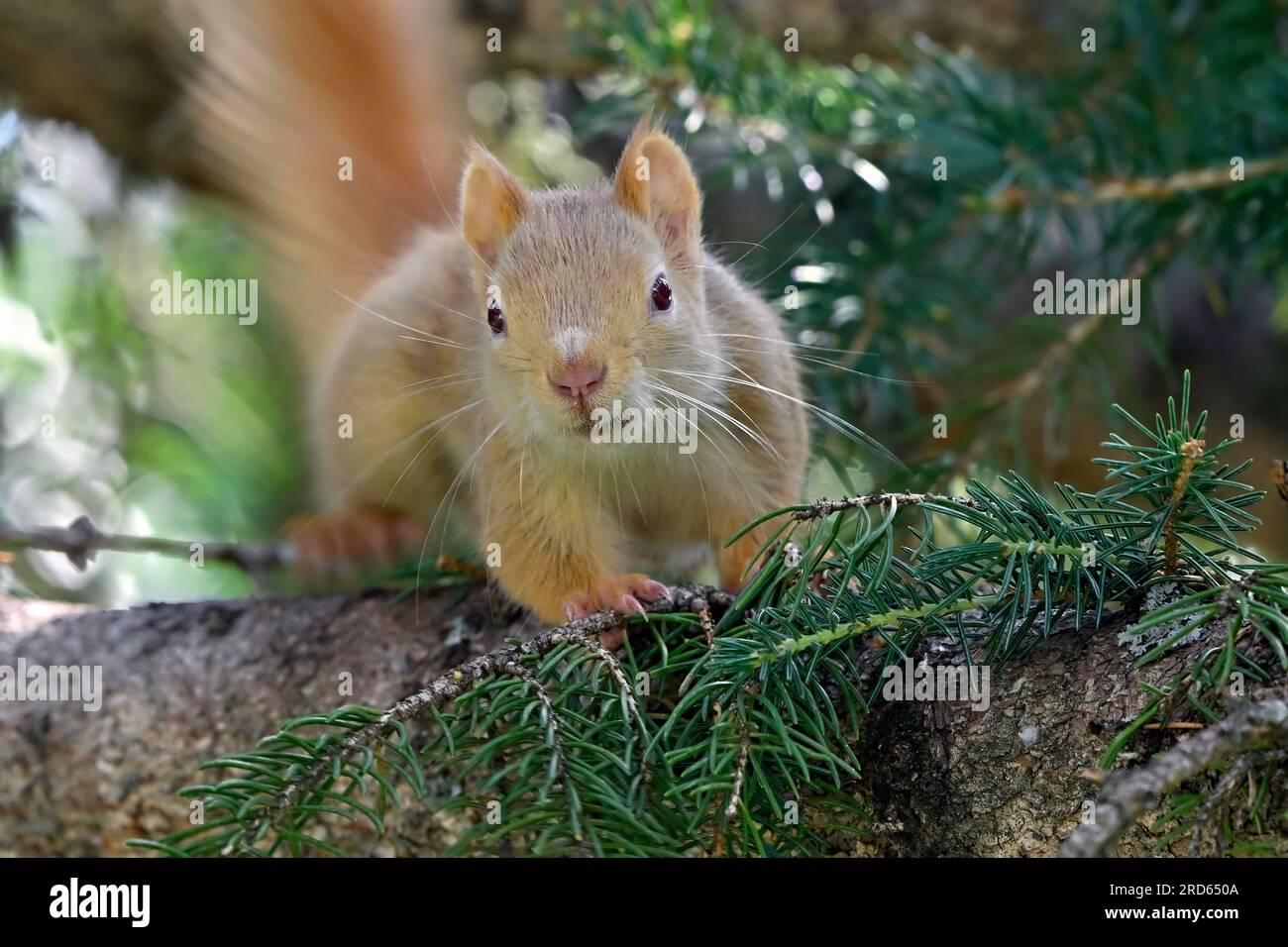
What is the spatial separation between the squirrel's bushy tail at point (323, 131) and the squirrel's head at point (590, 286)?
0.72 m

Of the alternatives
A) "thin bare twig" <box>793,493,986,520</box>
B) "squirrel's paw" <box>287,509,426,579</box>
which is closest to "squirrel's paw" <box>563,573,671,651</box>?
"thin bare twig" <box>793,493,986,520</box>

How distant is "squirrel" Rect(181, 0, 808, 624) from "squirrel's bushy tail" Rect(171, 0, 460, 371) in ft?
0.23

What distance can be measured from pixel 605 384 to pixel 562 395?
0.05m

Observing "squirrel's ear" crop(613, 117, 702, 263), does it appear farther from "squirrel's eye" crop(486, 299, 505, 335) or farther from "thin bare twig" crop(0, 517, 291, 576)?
"thin bare twig" crop(0, 517, 291, 576)

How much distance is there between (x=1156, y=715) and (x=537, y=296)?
2.71 feet

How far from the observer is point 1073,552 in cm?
102

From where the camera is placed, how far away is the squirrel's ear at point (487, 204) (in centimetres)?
161

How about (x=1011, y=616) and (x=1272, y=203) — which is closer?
(x=1011, y=616)

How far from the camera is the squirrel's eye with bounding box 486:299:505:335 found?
1508mm

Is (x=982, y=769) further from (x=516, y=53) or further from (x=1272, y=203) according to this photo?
(x=516, y=53)

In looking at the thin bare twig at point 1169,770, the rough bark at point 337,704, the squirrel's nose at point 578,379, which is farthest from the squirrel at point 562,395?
the thin bare twig at point 1169,770

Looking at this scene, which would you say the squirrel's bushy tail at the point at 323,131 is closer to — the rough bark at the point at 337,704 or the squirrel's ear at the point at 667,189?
the squirrel's ear at the point at 667,189
